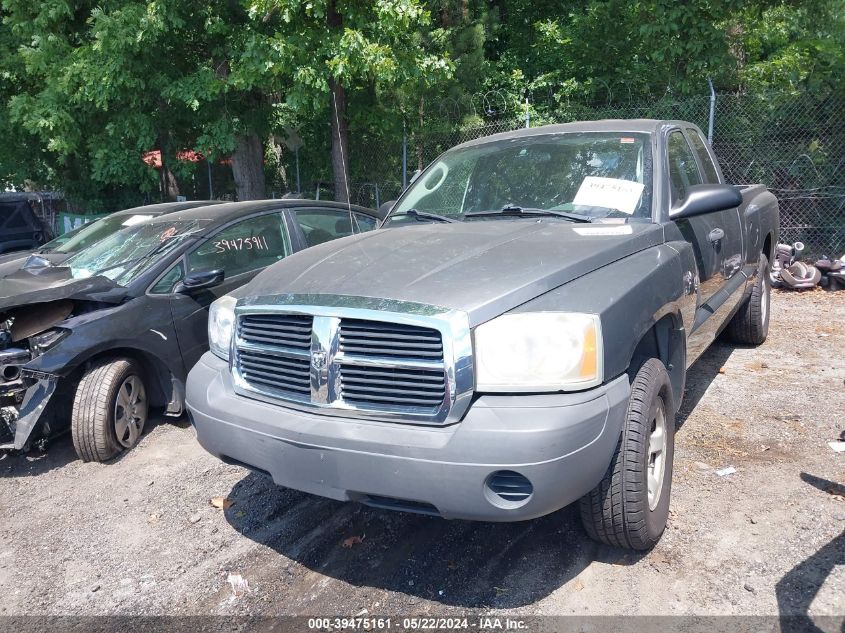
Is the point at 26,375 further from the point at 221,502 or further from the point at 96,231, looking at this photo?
the point at 96,231

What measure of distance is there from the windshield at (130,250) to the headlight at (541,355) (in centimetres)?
329

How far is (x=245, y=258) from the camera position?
553cm

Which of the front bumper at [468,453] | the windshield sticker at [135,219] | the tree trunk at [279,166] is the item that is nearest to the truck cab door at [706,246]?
the front bumper at [468,453]

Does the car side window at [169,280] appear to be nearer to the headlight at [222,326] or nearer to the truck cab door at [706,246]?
the headlight at [222,326]

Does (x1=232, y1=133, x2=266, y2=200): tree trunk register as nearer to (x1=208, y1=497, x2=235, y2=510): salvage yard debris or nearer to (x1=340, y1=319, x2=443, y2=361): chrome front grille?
(x1=208, y1=497, x2=235, y2=510): salvage yard debris

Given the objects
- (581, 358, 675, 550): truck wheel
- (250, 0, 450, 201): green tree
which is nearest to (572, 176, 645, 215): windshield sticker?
(581, 358, 675, 550): truck wheel

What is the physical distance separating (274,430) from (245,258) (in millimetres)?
2970

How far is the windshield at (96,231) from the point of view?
20.0 feet

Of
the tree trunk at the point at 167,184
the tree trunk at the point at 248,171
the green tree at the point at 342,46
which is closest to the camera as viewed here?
the green tree at the point at 342,46

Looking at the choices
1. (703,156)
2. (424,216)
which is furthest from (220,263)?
(703,156)

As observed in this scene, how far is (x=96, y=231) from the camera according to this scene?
20.9 feet

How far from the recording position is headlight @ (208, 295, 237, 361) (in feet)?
10.9

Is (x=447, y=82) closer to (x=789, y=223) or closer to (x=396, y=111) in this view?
(x=396, y=111)

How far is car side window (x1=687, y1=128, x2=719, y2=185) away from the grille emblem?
331 centimetres
